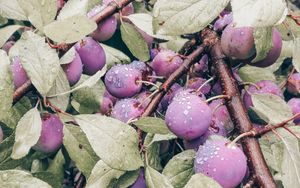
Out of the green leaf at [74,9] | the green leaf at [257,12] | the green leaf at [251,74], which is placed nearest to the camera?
the green leaf at [257,12]

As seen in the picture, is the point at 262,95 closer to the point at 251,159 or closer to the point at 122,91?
the point at 251,159

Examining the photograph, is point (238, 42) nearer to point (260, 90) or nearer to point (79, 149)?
point (260, 90)

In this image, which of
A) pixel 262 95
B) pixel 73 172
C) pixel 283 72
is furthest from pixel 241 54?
pixel 73 172

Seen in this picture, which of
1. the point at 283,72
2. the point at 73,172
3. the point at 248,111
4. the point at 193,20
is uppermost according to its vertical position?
the point at 193,20

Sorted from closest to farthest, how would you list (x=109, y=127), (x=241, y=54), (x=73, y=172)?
(x=109, y=127), (x=241, y=54), (x=73, y=172)

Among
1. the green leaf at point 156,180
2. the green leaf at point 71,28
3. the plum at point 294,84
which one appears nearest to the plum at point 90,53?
the green leaf at point 71,28

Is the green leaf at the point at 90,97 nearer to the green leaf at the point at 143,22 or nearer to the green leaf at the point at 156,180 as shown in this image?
the green leaf at the point at 143,22
